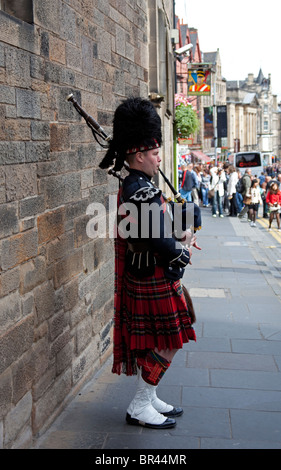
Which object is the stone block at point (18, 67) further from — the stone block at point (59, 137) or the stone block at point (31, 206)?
the stone block at point (31, 206)

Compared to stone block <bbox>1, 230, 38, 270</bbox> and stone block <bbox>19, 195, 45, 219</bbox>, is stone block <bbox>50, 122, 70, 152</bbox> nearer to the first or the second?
stone block <bbox>19, 195, 45, 219</bbox>

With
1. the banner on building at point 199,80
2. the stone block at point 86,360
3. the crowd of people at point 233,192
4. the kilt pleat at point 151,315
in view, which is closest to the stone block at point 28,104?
the kilt pleat at point 151,315

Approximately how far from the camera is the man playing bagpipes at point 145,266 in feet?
12.7

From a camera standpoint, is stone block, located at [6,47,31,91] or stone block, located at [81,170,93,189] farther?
stone block, located at [81,170,93,189]

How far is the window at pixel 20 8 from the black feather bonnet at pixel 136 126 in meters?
0.77

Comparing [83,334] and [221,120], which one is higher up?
[221,120]

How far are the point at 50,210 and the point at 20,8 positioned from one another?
1241 millimetres

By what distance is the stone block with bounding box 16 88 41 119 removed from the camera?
11.5 ft

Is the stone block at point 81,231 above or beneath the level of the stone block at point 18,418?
above

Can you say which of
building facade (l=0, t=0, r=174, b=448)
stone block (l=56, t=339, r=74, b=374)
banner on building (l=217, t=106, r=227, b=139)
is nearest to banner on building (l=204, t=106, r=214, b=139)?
banner on building (l=217, t=106, r=227, b=139)

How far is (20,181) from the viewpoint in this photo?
139 inches

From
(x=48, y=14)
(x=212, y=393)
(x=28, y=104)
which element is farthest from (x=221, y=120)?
(x=28, y=104)

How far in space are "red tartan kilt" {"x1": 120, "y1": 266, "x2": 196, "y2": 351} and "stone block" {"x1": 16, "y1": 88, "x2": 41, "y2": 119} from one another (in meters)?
1.18

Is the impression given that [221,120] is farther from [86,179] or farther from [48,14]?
[48,14]
